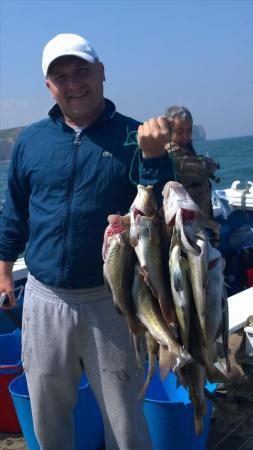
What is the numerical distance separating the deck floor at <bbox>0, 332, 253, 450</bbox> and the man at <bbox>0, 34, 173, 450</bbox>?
3.97ft

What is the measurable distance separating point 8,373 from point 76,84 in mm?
2246

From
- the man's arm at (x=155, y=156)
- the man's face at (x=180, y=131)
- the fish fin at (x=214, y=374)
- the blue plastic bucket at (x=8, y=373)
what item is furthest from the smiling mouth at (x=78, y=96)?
the man's face at (x=180, y=131)

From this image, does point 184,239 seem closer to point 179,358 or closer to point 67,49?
point 179,358

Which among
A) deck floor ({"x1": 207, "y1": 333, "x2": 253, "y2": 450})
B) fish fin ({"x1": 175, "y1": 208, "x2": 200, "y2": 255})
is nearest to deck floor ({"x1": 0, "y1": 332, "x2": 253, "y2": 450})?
deck floor ({"x1": 207, "y1": 333, "x2": 253, "y2": 450})

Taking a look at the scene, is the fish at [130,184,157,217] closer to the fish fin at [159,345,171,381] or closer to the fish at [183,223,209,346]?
the fish at [183,223,209,346]

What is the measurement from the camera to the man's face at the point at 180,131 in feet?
15.3

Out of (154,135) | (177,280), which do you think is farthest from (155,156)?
(177,280)

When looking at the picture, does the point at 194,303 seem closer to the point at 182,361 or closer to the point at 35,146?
the point at 182,361

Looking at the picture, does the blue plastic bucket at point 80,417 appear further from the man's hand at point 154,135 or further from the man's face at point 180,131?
the man's face at point 180,131

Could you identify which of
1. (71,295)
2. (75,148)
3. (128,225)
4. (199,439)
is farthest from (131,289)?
(199,439)

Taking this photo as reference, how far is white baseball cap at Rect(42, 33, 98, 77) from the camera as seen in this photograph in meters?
2.46

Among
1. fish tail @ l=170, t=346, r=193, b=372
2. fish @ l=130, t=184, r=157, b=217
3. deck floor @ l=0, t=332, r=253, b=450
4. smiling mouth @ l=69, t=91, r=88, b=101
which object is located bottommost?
deck floor @ l=0, t=332, r=253, b=450

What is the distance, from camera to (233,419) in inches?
152

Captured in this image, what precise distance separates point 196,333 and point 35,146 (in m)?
1.28
